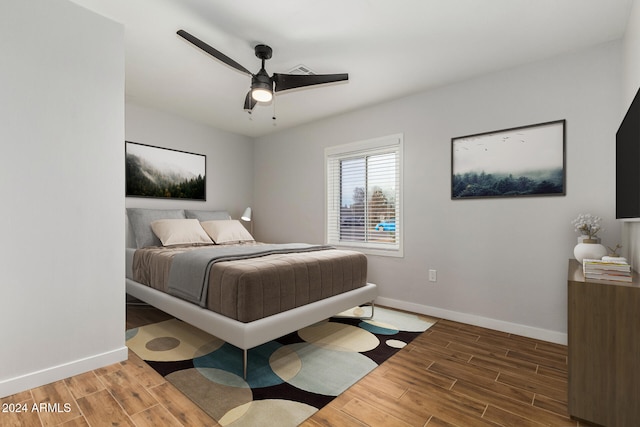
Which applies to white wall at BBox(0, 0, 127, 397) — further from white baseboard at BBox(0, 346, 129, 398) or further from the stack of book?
the stack of book

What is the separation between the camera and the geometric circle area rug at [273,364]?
173cm

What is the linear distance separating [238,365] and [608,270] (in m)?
2.31

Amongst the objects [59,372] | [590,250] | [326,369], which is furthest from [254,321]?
[590,250]

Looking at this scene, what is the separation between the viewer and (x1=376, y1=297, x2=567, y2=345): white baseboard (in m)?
2.65

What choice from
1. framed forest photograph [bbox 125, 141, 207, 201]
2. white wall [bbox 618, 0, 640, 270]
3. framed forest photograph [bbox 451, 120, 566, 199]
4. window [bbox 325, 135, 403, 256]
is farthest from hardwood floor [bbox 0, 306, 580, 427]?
framed forest photograph [bbox 125, 141, 207, 201]

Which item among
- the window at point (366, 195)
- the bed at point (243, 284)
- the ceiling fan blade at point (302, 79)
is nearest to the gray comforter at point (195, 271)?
the bed at point (243, 284)

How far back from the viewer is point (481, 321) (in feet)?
9.86

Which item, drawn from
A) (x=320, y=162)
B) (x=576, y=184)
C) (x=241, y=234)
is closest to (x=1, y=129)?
(x=241, y=234)

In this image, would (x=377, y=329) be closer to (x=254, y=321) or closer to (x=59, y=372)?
(x=254, y=321)

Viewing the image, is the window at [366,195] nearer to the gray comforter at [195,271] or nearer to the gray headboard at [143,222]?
the gray comforter at [195,271]

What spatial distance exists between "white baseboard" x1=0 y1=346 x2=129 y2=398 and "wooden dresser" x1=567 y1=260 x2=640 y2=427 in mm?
2858

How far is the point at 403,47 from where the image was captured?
2539 millimetres

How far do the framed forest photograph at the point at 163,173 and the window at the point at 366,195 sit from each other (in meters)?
1.89

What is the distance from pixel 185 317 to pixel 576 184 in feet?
10.9
